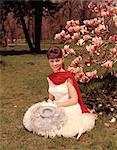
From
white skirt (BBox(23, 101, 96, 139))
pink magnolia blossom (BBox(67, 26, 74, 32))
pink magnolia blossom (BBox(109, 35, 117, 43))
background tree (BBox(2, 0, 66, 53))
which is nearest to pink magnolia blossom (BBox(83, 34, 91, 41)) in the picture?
pink magnolia blossom (BBox(67, 26, 74, 32))

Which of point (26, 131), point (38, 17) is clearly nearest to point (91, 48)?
point (26, 131)

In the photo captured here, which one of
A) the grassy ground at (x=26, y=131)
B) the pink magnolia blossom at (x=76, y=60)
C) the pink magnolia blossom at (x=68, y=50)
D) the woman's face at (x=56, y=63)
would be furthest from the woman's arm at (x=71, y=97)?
the pink magnolia blossom at (x=68, y=50)

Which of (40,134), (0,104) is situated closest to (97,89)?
(0,104)

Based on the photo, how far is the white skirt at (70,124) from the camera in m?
6.95

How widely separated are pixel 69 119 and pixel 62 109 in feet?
0.79

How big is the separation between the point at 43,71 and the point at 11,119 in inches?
339

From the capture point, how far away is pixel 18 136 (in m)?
7.15

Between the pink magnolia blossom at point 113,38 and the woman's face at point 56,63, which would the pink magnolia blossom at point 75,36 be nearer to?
the pink magnolia blossom at point 113,38

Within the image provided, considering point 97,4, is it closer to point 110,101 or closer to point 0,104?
point 110,101

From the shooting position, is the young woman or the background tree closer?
the young woman

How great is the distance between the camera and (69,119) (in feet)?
23.1

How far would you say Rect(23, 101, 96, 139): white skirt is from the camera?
6.95m

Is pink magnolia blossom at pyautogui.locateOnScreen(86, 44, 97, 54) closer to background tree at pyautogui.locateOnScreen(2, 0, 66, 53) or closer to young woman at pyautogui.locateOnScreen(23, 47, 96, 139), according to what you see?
young woman at pyautogui.locateOnScreen(23, 47, 96, 139)

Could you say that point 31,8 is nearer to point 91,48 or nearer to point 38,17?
point 38,17
